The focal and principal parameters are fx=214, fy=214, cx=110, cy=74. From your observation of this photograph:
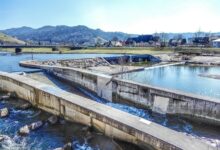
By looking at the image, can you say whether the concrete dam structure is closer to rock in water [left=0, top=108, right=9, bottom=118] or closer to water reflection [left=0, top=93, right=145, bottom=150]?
water reflection [left=0, top=93, right=145, bottom=150]

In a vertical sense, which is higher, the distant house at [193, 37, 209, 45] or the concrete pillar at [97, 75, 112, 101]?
the distant house at [193, 37, 209, 45]

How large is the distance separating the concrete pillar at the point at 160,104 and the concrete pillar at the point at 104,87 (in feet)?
17.0

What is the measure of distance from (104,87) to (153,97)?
5.70 meters

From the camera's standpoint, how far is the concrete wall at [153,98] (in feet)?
47.9

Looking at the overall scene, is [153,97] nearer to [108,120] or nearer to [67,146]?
[108,120]

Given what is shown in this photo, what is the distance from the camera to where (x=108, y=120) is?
34.6ft

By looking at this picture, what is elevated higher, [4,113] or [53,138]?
[4,113]

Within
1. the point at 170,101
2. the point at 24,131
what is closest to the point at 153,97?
the point at 170,101

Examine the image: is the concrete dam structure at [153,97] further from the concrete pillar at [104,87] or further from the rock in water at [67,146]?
the rock in water at [67,146]

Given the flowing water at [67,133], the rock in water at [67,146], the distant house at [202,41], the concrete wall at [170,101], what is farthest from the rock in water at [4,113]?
the distant house at [202,41]

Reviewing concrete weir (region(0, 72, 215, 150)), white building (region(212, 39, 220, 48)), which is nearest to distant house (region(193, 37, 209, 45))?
white building (region(212, 39, 220, 48))

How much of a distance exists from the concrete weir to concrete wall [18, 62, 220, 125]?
6158mm

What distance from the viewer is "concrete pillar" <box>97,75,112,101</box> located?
2080cm

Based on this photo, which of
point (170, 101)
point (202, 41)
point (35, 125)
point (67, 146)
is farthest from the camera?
point (202, 41)
